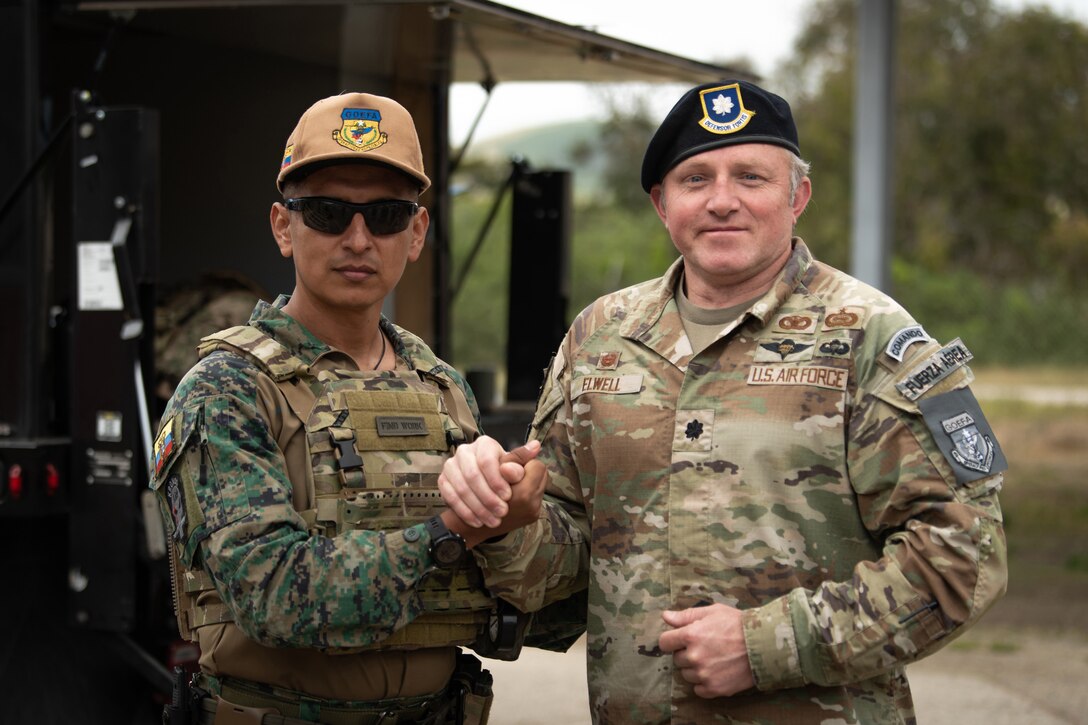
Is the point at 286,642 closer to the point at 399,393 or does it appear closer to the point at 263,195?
the point at 399,393

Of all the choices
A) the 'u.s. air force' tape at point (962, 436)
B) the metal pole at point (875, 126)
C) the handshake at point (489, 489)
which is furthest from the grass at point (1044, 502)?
the handshake at point (489, 489)

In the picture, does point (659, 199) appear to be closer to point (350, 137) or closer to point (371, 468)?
point (350, 137)

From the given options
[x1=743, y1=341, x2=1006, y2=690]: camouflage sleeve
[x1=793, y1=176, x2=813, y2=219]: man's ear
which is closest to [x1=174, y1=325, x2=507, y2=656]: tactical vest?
[x1=743, y1=341, x2=1006, y2=690]: camouflage sleeve

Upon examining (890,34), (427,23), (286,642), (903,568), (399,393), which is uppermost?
(890,34)

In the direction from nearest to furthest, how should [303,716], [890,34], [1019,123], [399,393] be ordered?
[303,716], [399,393], [890,34], [1019,123]

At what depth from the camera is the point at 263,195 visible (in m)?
5.14

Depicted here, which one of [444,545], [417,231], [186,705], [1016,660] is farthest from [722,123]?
[1016,660]

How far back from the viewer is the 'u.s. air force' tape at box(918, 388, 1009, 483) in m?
2.10

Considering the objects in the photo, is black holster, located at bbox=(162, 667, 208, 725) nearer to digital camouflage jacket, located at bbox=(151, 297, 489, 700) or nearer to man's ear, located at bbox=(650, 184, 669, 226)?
digital camouflage jacket, located at bbox=(151, 297, 489, 700)

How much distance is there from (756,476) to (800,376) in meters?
0.18

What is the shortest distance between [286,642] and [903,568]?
0.96 m

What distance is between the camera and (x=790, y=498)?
7.27 feet

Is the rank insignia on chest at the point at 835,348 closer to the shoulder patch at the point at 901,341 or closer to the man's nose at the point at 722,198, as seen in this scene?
the shoulder patch at the point at 901,341

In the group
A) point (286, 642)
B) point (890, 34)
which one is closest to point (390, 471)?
point (286, 642)
